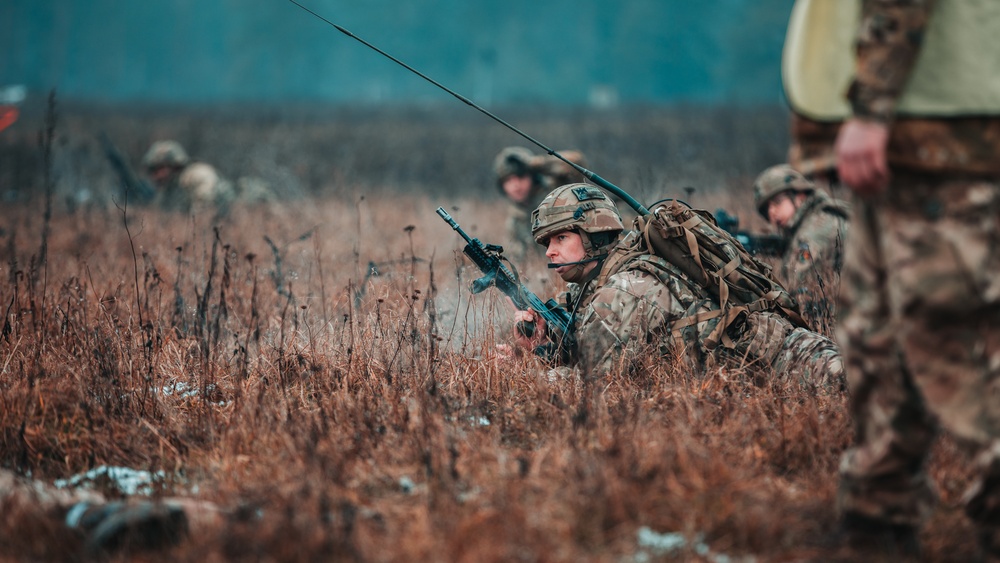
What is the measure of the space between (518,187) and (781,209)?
107 inches

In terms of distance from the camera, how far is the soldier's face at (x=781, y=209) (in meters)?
6.01

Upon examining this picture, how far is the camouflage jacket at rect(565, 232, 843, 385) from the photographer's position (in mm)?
3676

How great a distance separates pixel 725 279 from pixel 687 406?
0.86 m

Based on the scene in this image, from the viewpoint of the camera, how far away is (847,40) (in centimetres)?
212

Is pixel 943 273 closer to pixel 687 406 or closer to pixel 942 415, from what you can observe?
pixel 942 415

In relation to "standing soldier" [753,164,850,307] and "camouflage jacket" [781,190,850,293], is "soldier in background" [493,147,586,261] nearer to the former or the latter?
"standing soldier" [753,164,850,307]

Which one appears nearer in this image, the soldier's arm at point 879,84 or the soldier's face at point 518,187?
the soldier's arm at point 879,84

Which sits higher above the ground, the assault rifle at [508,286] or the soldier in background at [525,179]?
the soldier in background at [525,179]

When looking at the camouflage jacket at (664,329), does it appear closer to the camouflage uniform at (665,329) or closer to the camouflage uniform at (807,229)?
the camouflage uniform at (665,329)

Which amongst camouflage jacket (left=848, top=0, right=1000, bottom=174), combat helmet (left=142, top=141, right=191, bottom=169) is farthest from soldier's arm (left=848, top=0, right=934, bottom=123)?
combat helmet (left=142, top=141, right=191, bottom=169)

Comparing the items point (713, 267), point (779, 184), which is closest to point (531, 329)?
point (713, 267)

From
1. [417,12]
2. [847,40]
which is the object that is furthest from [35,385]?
[417,12]

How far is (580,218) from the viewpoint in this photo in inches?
161

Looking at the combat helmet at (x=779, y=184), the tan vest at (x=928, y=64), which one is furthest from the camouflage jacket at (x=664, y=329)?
the combat helmet at (x=779, y=184)
